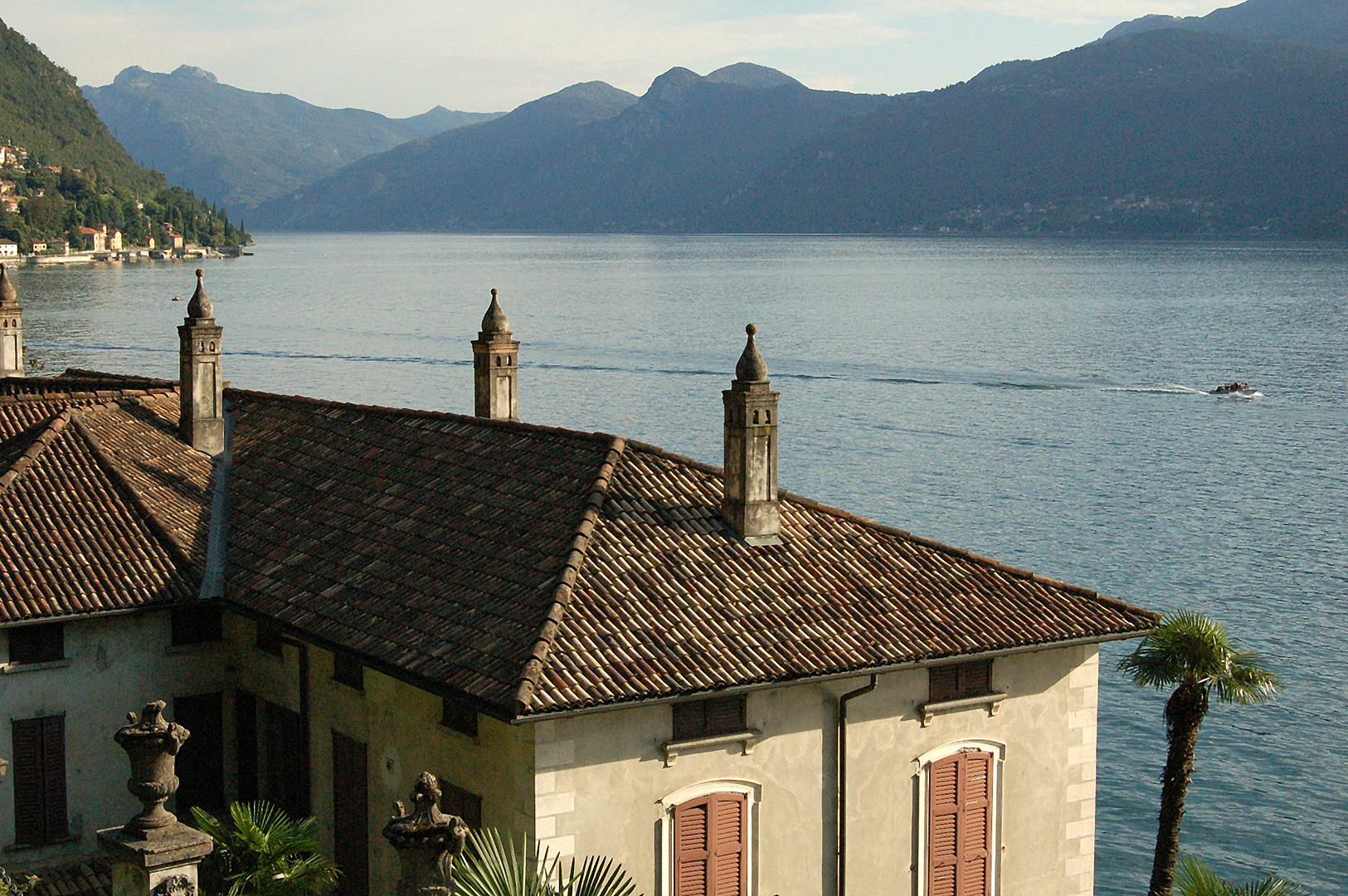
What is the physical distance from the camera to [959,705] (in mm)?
23703

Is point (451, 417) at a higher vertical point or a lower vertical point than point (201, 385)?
lower

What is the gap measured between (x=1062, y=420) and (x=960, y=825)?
7212cm

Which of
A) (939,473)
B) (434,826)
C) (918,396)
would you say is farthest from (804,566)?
(918,396)

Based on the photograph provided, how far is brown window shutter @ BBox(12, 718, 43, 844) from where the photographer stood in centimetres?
2514

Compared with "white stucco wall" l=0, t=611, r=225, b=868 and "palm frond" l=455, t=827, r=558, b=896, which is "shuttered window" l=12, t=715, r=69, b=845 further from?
"palm frond" l=455, t=827, r=558, b=896

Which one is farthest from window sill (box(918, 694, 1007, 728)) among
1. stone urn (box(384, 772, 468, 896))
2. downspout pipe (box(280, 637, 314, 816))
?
stone urn (box(384, 772, 468, 896))

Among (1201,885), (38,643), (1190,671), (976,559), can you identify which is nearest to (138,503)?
(38,643)

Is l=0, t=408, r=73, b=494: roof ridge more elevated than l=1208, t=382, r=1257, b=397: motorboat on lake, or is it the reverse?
l=0, t=408, r=73, b=494: roof ridge

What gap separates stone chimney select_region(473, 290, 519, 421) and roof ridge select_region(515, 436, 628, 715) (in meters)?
6.44

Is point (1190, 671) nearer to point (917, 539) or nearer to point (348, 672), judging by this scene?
point (917, 539)

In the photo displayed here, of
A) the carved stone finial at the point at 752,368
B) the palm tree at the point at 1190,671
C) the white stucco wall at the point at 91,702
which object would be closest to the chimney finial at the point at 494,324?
the carved stone finial at the point at 752,368

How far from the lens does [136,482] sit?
29125 mm

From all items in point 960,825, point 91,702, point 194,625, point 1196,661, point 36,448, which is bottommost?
point 960,825

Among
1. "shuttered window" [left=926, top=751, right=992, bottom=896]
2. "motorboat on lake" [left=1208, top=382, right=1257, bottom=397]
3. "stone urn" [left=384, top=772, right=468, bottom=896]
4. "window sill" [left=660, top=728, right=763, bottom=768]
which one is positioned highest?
"stone urn" [left=384, top=772, right=468, bottom=896]
